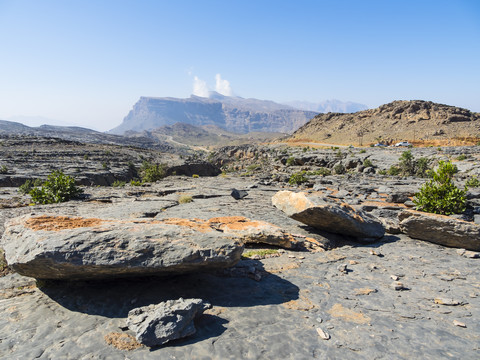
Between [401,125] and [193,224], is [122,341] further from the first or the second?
[401,125]

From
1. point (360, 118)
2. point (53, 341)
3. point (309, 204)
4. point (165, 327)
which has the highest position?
point (360, 118)

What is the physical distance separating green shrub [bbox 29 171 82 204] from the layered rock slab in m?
12.6

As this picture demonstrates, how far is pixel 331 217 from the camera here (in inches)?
348

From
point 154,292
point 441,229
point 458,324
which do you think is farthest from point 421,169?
point 154,292

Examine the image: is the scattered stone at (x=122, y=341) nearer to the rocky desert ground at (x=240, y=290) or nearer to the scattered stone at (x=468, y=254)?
the rocky desert ground at (x=240, y=290)

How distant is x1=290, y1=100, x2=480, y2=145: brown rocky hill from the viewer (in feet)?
235

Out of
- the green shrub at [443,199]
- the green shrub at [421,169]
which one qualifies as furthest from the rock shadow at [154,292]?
the green shrub at [421,169]

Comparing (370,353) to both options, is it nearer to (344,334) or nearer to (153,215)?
(344,334)

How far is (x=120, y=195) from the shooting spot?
55.1 feet

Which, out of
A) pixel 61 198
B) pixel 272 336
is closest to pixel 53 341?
pixel 272 336

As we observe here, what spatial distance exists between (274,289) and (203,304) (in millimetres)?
1918

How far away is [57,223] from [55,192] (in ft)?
37.7

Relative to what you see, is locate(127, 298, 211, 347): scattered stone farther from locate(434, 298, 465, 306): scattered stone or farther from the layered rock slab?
the layered rock slab

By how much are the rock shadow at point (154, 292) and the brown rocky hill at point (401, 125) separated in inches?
3025
